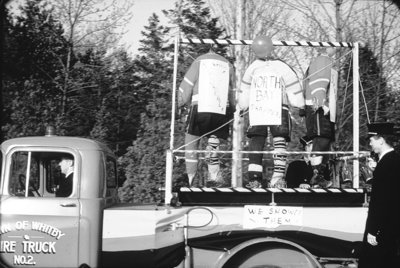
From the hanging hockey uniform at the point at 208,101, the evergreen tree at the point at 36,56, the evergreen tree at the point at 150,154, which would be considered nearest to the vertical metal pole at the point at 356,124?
the hanging hockey uniform at the point at 208,101

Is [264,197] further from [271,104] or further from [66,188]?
[66,188]

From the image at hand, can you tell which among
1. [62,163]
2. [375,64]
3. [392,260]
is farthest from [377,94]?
[62,163]

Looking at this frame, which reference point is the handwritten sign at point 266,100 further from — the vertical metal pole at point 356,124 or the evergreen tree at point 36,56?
the evergreen tree at point 36,56

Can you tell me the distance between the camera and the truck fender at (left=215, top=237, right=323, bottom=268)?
4.55 metres

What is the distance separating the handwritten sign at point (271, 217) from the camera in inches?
182

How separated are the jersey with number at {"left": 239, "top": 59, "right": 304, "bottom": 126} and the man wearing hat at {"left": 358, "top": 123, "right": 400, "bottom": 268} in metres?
1.57

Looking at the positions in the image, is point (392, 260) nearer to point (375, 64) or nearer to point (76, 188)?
point (76, 188)

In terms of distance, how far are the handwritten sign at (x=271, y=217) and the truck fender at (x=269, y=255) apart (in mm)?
148

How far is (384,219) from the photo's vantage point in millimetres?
4219

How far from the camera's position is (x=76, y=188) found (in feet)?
15.5

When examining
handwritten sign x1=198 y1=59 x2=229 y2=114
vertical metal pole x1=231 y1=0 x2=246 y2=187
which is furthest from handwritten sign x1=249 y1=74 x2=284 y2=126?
A: vertical metal pole x1=231 y1=0 x2=246 y2=187

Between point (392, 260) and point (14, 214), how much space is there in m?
3.49

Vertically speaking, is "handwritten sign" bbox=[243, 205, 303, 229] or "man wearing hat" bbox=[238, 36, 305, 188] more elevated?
"man wearing hat" bbox=[238, 36, 305, 188]

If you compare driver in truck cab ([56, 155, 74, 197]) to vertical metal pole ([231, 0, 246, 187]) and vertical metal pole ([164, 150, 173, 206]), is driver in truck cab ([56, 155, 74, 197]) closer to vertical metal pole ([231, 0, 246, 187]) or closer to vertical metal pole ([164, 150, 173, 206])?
vertical metal pole ([164, 150, 173, 206])
